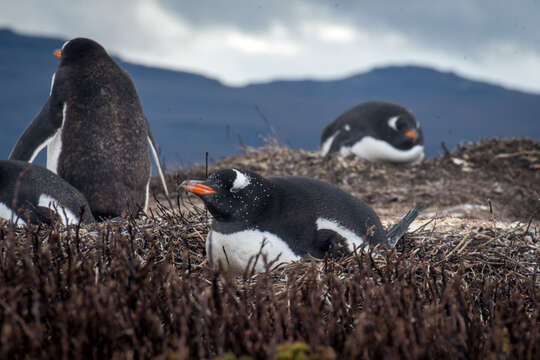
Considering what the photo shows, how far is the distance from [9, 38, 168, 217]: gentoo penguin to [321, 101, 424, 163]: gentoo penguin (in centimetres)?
397

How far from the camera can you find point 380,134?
27.1 ft

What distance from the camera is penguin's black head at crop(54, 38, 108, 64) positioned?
542 cm

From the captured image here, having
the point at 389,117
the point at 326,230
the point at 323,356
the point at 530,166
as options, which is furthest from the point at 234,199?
the point at 530,166

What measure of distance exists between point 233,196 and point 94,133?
262 centimetres

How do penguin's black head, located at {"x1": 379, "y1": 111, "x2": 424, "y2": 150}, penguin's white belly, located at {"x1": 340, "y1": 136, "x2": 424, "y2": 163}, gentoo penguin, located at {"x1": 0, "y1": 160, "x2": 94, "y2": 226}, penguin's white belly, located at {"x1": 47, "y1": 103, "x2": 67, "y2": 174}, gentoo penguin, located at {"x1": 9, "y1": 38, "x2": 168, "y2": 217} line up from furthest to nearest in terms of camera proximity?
1. penguin's white belly, located at {"x1": 340, "y1": 136, "x2": 424, "y2": 163}
2. penguin's black head, located at {"x1": 379, "y1": 111, "x2": 424, "y2": 150}
3. penguin's white belly, located at {"x1": 47, "y1": 103, "x2": 67, "y2": 174}
4. gentoo penguin, located at {"x1": 9, "y1": 38, "x2": 168, "y2": 217}
5. gentoo penguin, located at {"x1": 0, "y1": 160, "x2": 94, "y2": 226}

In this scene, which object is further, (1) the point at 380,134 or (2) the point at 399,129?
(1) the point at 380,134

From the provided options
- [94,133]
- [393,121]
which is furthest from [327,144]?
[94,133]

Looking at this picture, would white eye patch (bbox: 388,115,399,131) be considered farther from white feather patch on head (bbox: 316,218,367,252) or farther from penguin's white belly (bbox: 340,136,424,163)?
white feather patch on head (bbox: 316,218,367,252)

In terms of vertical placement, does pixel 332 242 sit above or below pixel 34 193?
above

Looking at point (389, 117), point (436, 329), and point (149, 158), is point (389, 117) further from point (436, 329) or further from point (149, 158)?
point (436, 329)

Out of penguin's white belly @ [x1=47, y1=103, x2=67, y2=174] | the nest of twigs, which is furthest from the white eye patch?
the nest of twigs

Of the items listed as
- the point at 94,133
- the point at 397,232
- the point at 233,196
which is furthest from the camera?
the point at 94,133

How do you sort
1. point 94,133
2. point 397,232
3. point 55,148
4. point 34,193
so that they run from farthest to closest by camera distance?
point 55,148 → point 94,133 → point 34,193 → point 397,232

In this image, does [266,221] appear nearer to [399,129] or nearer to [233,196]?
[233,196]
